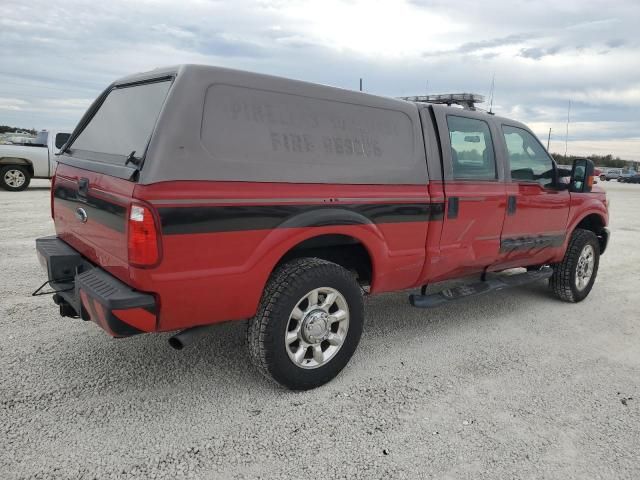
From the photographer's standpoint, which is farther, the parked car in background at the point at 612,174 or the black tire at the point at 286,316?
the parked car in background at the point at 612,174

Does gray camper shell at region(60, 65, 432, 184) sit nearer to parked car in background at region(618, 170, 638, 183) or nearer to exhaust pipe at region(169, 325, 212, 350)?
exhaust pipe at region(169, 325, 212, 350)

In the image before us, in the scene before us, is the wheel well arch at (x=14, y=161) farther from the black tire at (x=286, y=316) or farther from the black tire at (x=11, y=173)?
the black tire at (x=286, y=316)

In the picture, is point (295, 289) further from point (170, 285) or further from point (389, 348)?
point (389, 348)

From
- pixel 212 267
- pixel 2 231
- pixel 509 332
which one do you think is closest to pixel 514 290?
pixel 509 332

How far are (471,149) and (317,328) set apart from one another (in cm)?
202

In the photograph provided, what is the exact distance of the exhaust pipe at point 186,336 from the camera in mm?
2818

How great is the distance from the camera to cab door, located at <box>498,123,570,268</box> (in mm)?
4430

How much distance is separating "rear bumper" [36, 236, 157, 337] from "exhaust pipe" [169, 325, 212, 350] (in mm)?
209

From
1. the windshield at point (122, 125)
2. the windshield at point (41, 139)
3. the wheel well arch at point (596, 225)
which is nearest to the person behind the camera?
the windshield at point (122, 125)

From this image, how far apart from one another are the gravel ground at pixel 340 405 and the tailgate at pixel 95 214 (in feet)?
2.66

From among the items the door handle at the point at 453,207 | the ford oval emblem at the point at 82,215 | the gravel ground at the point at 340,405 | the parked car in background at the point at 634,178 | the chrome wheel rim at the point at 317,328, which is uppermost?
the parked car in background at the point at 634,178

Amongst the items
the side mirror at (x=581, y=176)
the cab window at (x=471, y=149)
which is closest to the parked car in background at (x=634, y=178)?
the side mirror at (x=581, y=176)

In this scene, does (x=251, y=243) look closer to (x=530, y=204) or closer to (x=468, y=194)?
(x=468, y=194)

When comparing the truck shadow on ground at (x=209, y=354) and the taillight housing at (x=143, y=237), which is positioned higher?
the taillight housing at (x=143, y=237)
